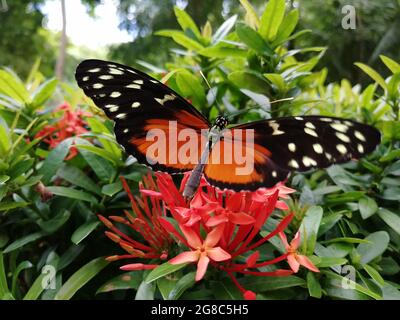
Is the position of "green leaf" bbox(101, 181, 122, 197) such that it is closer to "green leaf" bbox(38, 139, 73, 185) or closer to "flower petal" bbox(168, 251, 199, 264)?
"green leaf" bbox(38, 139, 73, 185)

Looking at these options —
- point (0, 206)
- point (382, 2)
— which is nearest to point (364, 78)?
point (382, 2)

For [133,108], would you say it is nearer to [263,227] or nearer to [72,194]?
[72,194]

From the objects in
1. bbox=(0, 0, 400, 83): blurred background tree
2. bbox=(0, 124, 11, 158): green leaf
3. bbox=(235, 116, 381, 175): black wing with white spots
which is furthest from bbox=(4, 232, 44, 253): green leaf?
bbox=(0, 0, 400, 83): blurred background tree

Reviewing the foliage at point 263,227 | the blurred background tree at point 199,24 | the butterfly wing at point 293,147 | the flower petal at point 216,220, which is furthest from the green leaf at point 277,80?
the blurred background tree at point 199,24

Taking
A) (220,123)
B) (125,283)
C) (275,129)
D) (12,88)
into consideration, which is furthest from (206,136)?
(12,88)

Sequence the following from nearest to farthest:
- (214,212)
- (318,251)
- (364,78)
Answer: (214,212), (318,251), (364,78)

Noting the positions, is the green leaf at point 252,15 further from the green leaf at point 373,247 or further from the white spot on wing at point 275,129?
the green leaf at point 373,247
